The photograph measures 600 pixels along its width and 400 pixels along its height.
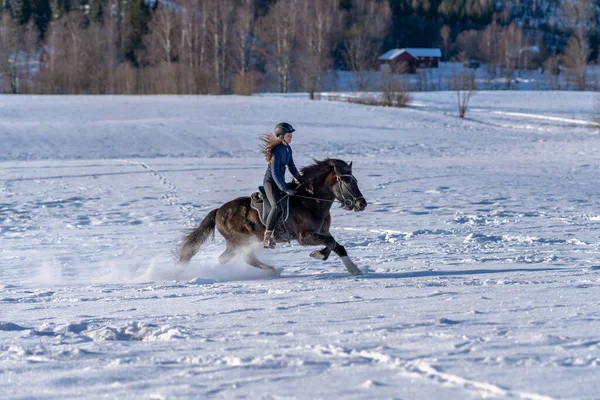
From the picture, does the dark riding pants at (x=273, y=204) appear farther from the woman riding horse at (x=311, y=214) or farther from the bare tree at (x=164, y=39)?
the bare tree at (x=164, y=39)

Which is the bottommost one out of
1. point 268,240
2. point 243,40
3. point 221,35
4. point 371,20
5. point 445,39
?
point 268,240

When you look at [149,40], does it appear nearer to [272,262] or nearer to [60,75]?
[60,75]

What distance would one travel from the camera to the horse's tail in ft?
35.8

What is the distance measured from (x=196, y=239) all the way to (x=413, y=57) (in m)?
93.5

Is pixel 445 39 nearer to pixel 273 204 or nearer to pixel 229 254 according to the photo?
pixel 229 254

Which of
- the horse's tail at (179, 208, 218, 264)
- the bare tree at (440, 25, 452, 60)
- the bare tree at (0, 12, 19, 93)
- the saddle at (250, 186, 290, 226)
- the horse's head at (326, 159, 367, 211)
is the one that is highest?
the bare tree at (440, 25, 452, 60)

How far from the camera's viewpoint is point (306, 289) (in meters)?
8.90

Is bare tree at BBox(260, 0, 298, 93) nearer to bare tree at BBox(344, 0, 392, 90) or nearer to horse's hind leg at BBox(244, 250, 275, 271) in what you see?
bare tree at BBox(344, 0, 392, 90)

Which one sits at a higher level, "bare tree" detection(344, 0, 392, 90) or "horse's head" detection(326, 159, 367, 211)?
"bare tree" detection(344, 0, 392, 90)

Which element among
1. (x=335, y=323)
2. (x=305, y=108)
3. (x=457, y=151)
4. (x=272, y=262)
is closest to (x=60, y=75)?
(x=305, y=108)

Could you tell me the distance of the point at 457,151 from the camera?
33938 mm

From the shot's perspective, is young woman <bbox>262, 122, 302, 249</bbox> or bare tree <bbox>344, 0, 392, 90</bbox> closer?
young woman <bbox>262, 122, 302, 249</bbox>

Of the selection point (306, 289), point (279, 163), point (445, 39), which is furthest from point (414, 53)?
point (306, 289)

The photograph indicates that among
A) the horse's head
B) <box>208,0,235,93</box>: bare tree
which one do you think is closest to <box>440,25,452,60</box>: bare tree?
<box>208,0,235,93</box>: bare tree
